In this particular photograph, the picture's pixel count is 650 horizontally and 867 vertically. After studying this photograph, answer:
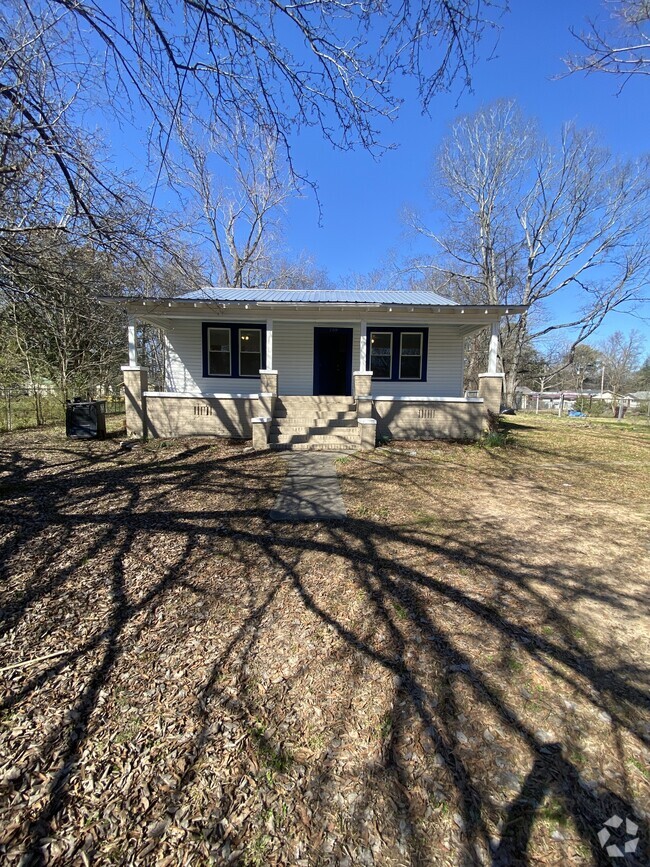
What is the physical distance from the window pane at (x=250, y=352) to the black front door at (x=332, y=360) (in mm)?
1702

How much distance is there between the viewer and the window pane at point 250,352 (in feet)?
37.0

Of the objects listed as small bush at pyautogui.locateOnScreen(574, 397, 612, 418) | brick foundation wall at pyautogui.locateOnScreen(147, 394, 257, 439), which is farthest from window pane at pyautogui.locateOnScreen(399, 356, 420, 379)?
small bush at pyautogui.locateOnScreen(574, 397, 612, 418)

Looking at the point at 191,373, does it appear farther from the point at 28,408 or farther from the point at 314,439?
the point at 28,408

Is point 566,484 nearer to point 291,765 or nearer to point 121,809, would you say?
point 291,765

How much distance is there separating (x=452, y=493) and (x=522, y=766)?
13.2ft

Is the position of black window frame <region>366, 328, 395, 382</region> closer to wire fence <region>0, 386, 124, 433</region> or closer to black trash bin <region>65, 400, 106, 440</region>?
black trash bin <region>65, 400, 106, 440</region>

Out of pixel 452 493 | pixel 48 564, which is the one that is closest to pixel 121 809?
pixel 48 564

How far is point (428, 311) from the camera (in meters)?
9.42

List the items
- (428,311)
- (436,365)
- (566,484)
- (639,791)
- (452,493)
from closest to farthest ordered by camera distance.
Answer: (639,791), (452,493), (566,484), (428,311), (436,365)

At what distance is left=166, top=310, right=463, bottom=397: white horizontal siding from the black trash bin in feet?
9.22

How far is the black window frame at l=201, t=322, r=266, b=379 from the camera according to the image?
1109 centimetres

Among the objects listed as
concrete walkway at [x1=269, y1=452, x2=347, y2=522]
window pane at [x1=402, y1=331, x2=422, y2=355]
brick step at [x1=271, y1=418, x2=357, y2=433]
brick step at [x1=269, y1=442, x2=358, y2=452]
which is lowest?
concrete walkway at [x1=269, y1=452, x2=347, y2=522]

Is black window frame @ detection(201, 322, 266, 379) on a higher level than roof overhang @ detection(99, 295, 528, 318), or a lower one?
lower

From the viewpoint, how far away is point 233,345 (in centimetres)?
1124
